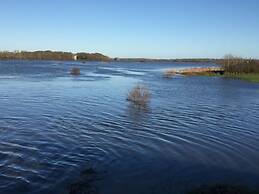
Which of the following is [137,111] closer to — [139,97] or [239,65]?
Answer: [139,97]

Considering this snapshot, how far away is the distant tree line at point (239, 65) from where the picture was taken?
91.1 metres

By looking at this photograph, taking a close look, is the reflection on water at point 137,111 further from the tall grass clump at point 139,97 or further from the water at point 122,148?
the tall grass clump at point 139,97

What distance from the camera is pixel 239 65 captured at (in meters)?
93.4

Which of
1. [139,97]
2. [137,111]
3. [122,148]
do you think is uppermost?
[139,97]

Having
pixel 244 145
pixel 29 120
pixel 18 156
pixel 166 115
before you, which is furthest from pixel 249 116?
pixel 18 156

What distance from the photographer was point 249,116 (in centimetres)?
2870

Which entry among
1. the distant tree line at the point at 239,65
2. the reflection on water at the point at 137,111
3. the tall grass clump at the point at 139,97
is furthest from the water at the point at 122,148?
the distant tree line at the point at 239,65

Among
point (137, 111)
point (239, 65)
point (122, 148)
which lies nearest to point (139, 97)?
point (137, 111)

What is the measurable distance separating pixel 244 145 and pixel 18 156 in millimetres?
11511

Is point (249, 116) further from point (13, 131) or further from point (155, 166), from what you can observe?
point (13, 131)

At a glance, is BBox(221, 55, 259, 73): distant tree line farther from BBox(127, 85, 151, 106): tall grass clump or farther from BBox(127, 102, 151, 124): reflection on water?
BBox(127, 102, 151, 124): reflection on water

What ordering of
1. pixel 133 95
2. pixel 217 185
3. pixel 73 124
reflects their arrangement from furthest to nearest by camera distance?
pixel 133 95
pixel 73 124
pixel 217 185

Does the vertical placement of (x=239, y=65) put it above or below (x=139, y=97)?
above

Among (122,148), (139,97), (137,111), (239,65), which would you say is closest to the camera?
(122,148)
